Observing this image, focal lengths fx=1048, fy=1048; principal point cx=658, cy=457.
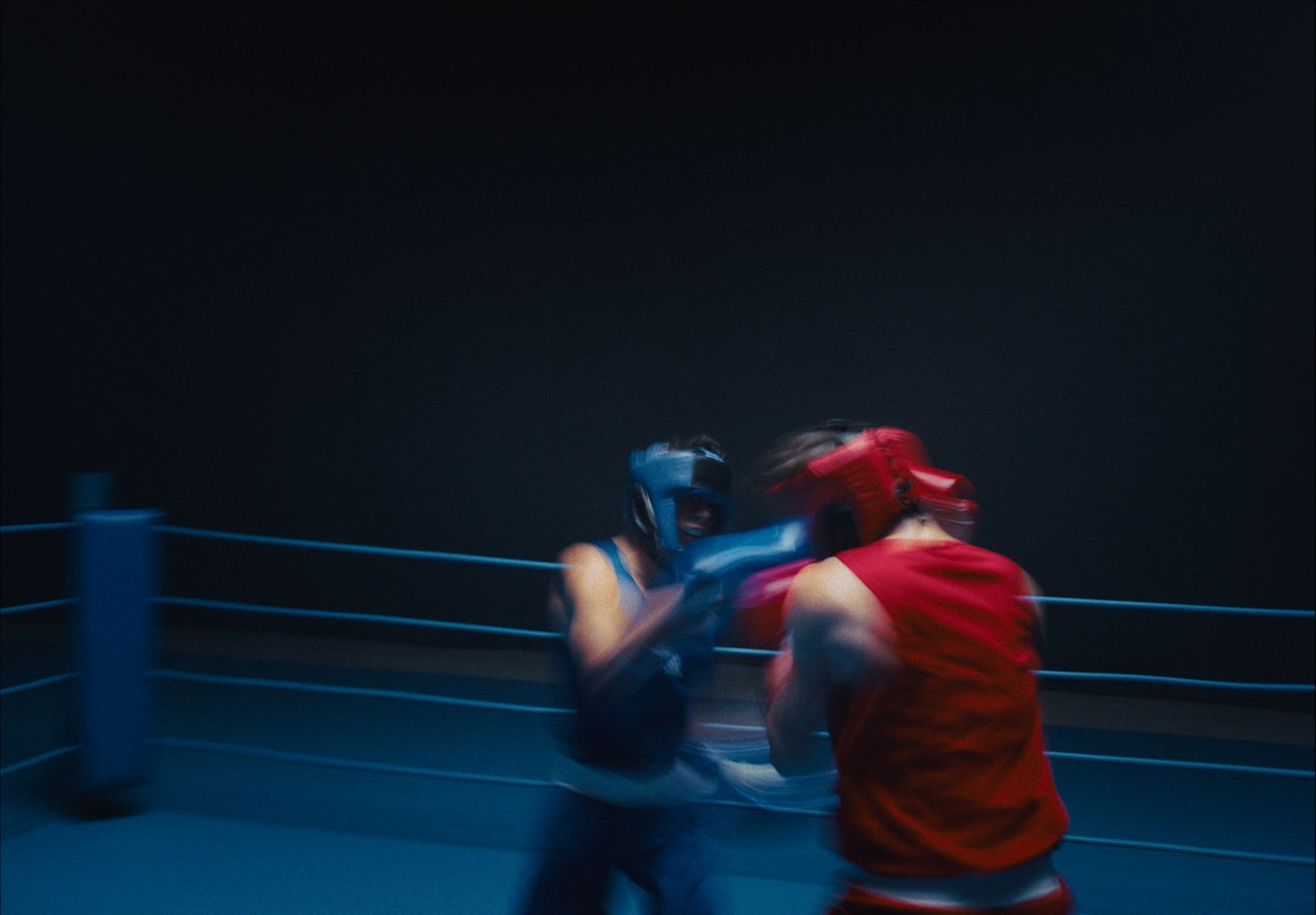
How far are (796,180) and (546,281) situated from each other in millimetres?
1235

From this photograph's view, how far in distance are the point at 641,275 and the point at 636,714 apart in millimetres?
3522

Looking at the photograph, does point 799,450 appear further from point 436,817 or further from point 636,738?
point 436,817

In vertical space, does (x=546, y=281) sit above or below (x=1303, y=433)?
above

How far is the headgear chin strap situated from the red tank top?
7cm

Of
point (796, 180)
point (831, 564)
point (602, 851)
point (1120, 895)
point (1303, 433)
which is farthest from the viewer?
point (796, 180)

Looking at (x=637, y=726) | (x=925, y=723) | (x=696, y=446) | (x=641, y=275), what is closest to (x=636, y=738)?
(x=637, y=726)

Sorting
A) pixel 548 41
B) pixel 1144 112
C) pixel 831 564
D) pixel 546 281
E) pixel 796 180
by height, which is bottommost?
pixel 831 564

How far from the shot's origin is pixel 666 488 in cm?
156

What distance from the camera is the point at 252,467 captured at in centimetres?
520

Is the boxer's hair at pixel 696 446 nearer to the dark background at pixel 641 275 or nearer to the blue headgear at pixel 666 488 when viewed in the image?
the blue headgear at pixel 666 488

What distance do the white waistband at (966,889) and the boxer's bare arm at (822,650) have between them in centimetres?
15

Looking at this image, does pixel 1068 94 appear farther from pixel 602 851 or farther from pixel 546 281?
pixel 602 851

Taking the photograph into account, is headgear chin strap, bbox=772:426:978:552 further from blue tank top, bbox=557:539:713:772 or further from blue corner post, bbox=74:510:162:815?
blue corner post, bbox=74:510:162:815

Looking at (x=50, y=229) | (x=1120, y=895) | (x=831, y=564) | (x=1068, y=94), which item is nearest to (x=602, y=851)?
(x=831, y=564)
